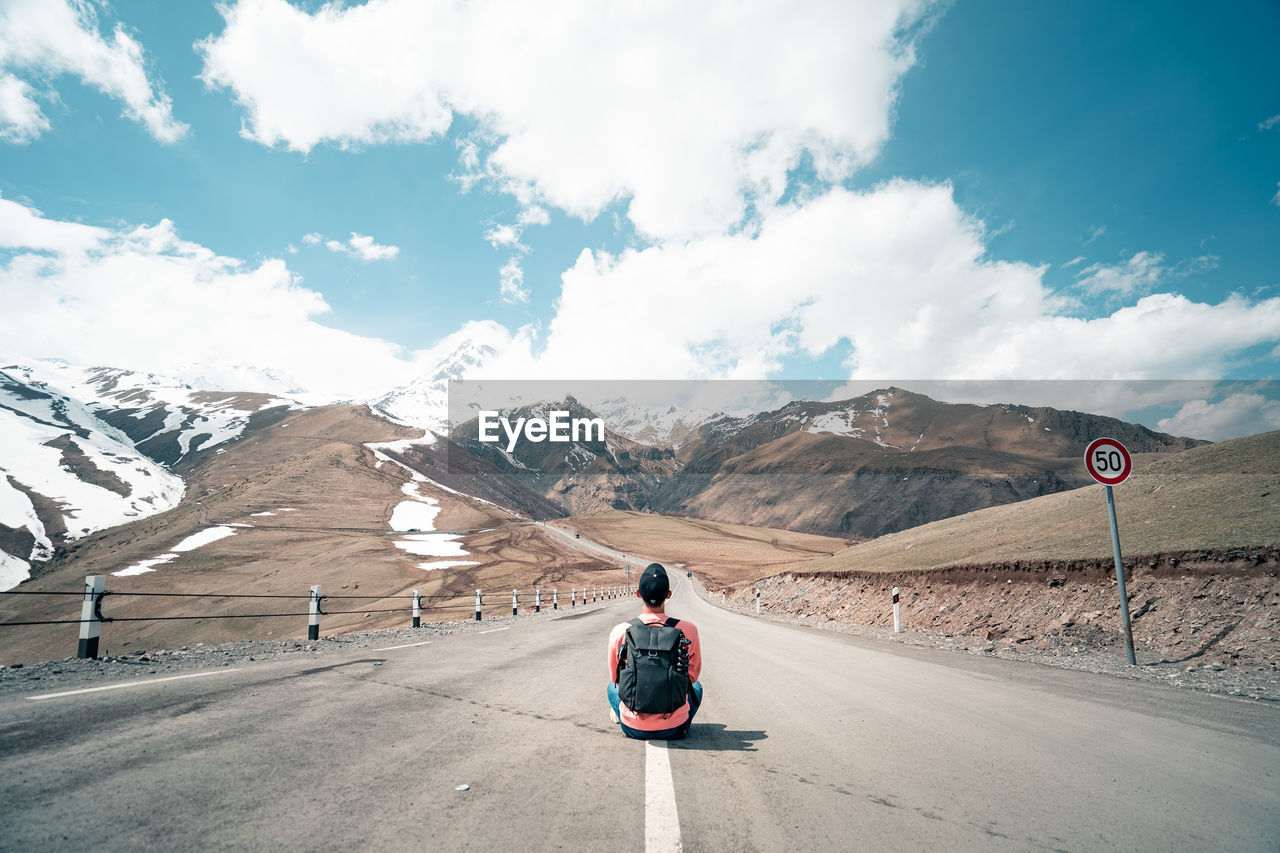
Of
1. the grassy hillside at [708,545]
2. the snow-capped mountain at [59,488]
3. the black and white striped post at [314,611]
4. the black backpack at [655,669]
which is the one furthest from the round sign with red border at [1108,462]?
the snow-capped mountain at [59,488]

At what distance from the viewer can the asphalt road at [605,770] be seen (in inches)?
126

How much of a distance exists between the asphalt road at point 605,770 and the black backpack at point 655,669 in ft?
1.33

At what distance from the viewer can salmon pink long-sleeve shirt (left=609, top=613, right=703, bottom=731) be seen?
207 inches

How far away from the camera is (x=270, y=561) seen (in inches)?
3194

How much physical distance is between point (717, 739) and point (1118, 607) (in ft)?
47.7

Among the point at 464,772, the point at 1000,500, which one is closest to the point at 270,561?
the point at 464,772

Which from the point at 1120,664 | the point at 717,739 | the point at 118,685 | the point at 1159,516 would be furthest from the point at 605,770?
the point at 1159,516

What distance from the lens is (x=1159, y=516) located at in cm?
1706

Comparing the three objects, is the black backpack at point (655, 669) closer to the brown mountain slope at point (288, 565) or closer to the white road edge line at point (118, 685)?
the white road edge line at point (118, 685)

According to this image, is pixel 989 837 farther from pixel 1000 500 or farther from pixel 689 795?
pixel 1000 500

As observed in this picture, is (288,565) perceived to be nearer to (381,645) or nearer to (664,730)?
(381,645)

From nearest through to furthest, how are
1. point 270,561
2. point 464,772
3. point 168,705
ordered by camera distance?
point 464,772 → point 168,705 → point 270,561

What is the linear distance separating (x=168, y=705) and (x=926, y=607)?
937 inches

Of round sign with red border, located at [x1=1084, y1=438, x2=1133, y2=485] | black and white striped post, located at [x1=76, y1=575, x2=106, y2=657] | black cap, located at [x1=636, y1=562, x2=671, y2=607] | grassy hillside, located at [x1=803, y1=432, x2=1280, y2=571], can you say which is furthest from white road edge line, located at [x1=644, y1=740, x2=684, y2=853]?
grassy hillside, located at [x1=803, y1=432, x2=1280, y2=571]
